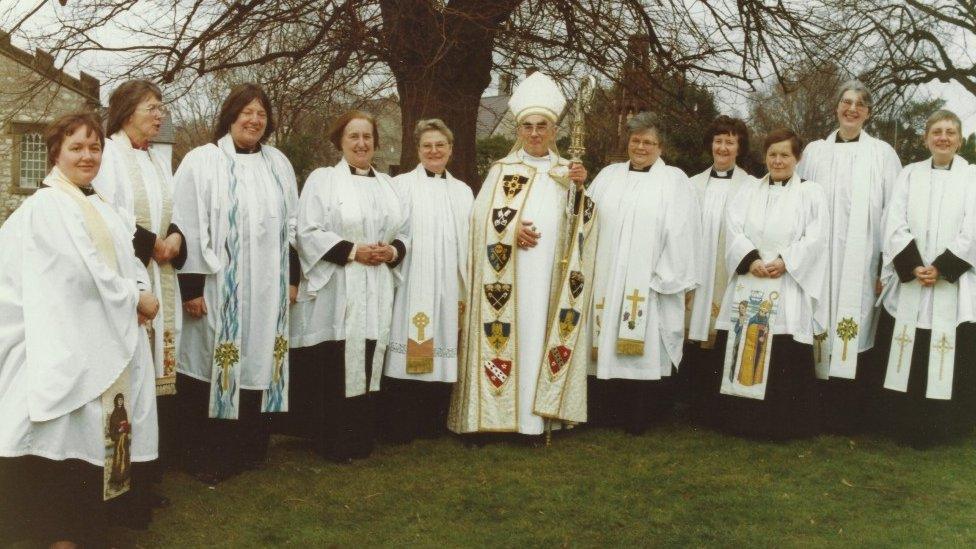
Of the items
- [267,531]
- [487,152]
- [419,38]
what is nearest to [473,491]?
[267,531]

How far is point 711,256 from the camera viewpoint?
22.2ft

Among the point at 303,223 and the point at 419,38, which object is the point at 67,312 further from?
the point at 419,38

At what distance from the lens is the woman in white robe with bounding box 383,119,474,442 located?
6012 millimetres

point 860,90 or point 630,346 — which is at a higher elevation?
point 860,90

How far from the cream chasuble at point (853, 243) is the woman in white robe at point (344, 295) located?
318 centimetres

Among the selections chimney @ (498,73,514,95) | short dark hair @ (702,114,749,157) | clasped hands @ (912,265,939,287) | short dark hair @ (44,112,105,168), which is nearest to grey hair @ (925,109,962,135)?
clasped hands @ (912,265,939,287)

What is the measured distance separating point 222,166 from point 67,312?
1.68 meters

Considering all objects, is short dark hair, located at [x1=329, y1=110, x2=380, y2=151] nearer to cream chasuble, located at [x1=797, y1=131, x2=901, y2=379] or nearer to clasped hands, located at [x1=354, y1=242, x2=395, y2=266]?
clasped hands, located at [x1=354, y1=242, x2=395, y2=266]

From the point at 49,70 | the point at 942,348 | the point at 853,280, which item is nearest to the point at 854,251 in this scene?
the point at 853,280

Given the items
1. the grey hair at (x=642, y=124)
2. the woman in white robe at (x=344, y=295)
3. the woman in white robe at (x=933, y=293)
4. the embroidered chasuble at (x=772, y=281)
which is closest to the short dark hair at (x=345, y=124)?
the woman in white robe at (x=344, y=295)

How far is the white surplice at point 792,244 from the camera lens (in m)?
6.20

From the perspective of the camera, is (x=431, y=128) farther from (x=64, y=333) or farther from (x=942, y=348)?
(x=942, y=348)

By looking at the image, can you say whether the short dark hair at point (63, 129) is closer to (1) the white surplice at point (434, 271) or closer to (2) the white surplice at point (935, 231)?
(1) the white surplice at point (434, 271)

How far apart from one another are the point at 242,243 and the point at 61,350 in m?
1.63
